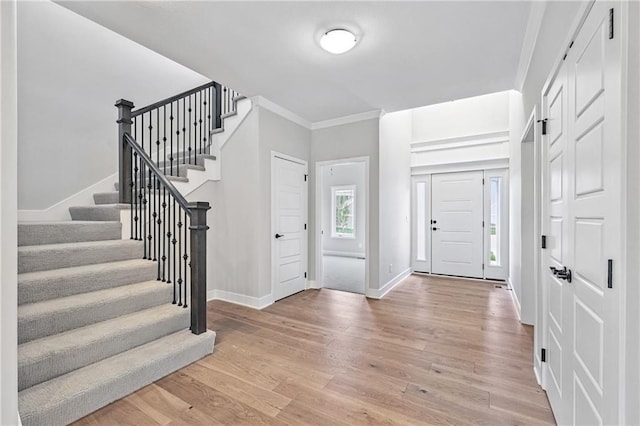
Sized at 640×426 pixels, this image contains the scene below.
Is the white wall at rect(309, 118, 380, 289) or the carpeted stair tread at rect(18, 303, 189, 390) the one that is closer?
the carpeted stair tread at rect(18, 303, 189, 390)

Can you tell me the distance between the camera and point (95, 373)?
1.86 meters

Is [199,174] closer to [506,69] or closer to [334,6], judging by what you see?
[334,6]

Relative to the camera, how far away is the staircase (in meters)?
1.71

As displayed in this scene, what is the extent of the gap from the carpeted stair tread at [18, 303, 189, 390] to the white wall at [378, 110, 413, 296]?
2843 millimetres

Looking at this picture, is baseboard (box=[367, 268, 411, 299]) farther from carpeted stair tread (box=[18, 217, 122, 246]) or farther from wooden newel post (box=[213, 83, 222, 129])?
wooden newel post (box=[213, 83, 222, 129])

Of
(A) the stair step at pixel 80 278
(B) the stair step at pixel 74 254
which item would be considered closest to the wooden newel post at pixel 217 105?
(B) the stair step at pixel 74 254

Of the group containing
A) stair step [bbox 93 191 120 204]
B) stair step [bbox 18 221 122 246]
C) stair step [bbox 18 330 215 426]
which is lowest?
stair step [bbox 18 330 215 426]

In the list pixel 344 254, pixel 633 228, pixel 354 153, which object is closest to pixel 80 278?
pixel 633 228

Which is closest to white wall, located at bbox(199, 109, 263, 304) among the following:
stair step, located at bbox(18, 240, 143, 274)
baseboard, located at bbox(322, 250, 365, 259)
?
stair step, located at bbox(18, 240, 143, 274)

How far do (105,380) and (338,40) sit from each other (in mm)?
2986

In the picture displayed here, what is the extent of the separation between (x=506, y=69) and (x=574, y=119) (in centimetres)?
201

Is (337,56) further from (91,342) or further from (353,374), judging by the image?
(91,342)

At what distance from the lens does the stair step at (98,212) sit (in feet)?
10.3
